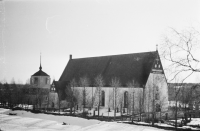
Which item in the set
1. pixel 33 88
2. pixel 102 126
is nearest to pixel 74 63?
pixel 33 88

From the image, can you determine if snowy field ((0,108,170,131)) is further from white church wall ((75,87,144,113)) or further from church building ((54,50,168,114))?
white church wall ((75,87,144,113))

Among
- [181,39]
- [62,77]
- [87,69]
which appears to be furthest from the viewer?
[62,77]

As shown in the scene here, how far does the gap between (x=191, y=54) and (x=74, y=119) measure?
19506 mm

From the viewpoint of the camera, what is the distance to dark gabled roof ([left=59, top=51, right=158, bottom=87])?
124 ft

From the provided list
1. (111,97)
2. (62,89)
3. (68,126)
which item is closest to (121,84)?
(111,97)

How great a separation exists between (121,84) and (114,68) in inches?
195

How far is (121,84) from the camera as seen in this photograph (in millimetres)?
38500

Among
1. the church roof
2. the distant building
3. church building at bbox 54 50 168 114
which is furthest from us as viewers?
the church roof

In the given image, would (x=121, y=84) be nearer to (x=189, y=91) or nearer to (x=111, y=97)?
(x=111, y=97)

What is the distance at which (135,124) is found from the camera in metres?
22.5

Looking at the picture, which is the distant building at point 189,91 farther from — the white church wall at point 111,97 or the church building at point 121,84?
the white church wall at point 111,97

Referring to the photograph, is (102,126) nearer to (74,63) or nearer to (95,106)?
(95,106)

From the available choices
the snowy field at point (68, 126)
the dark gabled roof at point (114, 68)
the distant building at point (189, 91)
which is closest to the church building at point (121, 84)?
the dark gabled roof at point (114, 68)

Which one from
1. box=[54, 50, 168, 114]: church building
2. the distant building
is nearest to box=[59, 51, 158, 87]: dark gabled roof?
box=[54, 50, 168, 114]: church building
